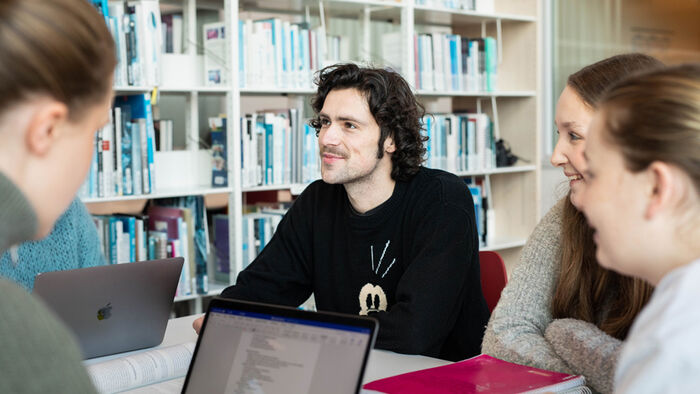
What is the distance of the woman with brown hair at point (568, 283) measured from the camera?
4.89 ft

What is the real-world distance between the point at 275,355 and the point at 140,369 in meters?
0.48

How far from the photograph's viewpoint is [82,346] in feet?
5.04

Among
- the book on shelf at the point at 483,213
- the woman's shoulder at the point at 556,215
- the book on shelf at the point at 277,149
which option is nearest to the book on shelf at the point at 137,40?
the book on shelf at the point at 277,149

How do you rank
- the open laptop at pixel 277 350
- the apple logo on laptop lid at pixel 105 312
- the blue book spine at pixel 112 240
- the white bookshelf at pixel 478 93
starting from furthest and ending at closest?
the white bookshelf at pixel 478 93
the blue book spine at pixel 112 240
the apple logo on laptop lid at pixel 105 312
the open laptop at pixel 277 350

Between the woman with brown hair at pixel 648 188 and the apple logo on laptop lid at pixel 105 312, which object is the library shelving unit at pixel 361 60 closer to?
the apple logo on laptop lid at pixel 105 312

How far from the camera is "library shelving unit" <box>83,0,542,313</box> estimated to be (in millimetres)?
3203

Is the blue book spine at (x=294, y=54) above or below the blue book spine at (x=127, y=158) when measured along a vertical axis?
above

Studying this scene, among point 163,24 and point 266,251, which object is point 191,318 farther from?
point 163,24

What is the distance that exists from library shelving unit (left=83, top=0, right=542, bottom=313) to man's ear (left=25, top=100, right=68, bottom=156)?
2245 mm

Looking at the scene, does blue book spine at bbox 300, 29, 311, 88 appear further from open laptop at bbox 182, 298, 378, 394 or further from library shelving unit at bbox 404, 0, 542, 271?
open laptop at bbox 182, 298, 378, 394

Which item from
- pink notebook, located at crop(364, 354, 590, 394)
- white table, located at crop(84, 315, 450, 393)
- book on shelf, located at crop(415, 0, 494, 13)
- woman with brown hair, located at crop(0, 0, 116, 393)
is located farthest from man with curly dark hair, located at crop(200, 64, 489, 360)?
book on shelf, located at crop(415, 0, 494, 13)

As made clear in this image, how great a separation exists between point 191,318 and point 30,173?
1280 millimetres

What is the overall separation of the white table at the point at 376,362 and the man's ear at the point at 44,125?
783mm

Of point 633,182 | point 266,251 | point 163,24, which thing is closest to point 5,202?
point 633,182
